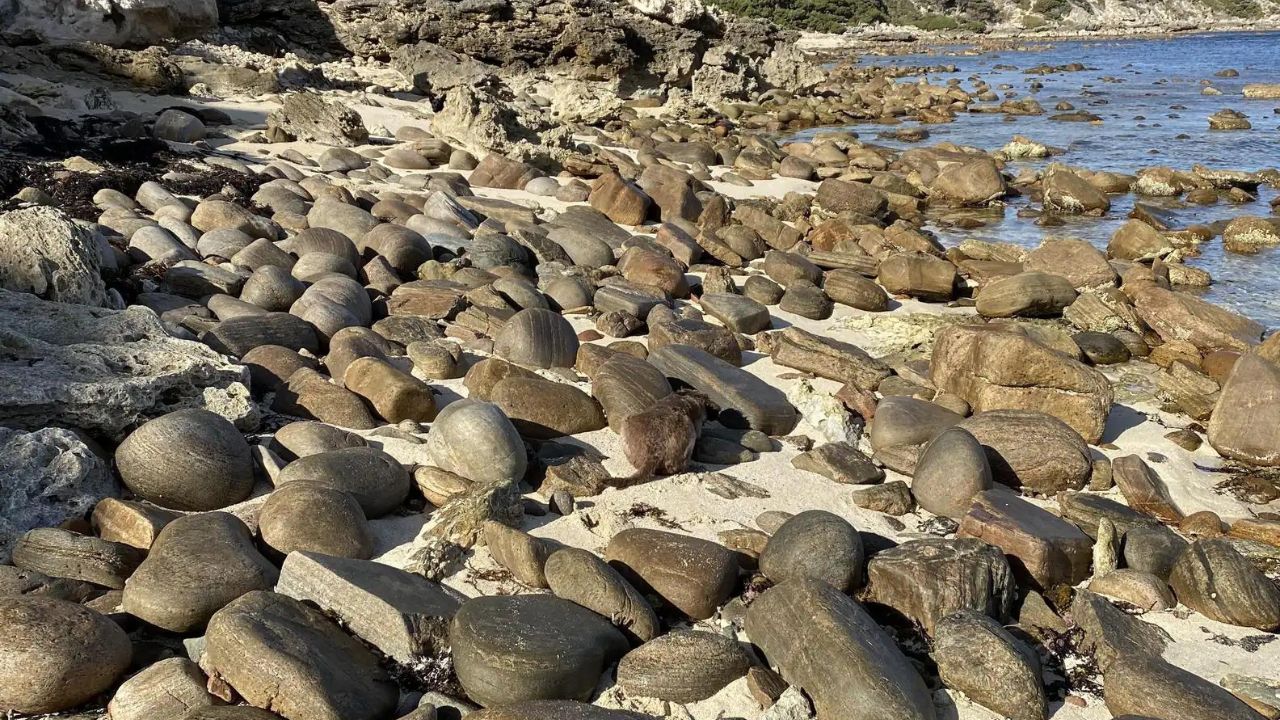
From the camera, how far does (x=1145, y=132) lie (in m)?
19.2

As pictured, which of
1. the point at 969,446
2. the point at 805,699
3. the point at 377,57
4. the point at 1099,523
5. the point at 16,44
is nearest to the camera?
the point at 805,699

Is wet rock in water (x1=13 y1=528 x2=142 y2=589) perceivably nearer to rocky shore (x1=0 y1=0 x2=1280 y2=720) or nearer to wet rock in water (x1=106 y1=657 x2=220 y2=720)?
rocky shore (x1=0 y1=0 x2=1280 y2=720)

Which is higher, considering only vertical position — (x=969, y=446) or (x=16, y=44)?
(x=16, y=44)

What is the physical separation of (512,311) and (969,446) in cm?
319

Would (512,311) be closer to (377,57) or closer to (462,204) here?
(462,204)

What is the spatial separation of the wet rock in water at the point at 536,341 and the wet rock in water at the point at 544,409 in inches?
28.6

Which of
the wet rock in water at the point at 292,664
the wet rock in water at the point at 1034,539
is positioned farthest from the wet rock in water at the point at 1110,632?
the wet rock in water at the point at 292,664

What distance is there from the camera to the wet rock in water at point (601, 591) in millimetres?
3195

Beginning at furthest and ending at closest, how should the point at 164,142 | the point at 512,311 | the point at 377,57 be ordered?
the point at 377,57 < the point at 164,142 < the point at 512,311

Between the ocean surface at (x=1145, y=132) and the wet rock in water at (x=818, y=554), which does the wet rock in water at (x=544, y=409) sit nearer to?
the wet rock in water at (x=818, y=554)

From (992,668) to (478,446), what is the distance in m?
2.24

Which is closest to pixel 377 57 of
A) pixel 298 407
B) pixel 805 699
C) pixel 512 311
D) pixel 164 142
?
pixel 164 142

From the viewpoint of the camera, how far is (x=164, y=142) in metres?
10.0

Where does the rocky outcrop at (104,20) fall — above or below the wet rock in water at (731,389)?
above
